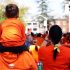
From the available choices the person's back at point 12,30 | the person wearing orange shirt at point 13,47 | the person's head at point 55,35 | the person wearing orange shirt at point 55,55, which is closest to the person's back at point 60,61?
the person wearing orange shirt at point 55,55

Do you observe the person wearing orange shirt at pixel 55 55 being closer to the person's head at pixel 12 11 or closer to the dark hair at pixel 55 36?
the dark hair at pixel 55 36

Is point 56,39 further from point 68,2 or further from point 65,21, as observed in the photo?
point 65,21

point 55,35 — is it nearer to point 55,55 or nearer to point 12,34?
point 55,55

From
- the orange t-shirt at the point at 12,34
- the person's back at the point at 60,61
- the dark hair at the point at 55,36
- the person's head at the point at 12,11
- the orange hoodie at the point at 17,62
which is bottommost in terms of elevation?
the person's back at the point at 60,61

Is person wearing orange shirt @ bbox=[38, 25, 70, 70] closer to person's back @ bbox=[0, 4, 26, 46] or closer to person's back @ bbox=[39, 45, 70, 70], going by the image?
person's back @ bbox=[39, 45, 70, 70]

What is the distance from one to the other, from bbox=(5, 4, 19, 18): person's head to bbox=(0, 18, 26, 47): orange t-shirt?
0.07 m

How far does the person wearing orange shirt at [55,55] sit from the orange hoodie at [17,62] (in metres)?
0.85

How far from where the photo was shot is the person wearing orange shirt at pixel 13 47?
4629mm

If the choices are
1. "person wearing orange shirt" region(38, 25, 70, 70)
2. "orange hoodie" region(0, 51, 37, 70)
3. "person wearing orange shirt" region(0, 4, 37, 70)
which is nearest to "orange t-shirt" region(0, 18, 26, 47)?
"person wearing orange shirt" region(0, 4, 37, 70)

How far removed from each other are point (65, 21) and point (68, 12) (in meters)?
7.33

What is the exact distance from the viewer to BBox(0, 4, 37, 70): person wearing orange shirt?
4629mm

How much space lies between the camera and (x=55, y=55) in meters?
5.54

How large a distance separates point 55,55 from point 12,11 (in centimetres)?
109

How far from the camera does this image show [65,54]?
18.1 ft
